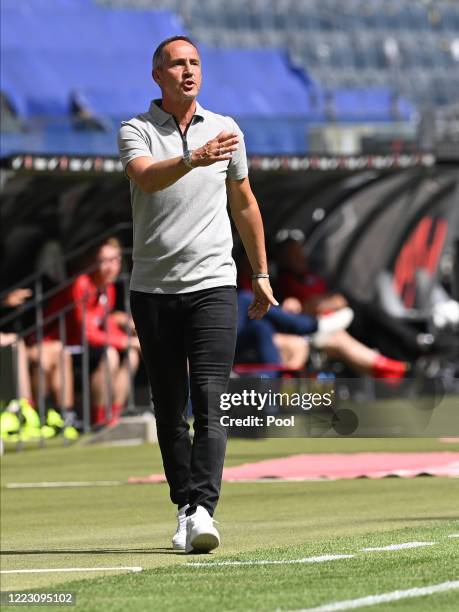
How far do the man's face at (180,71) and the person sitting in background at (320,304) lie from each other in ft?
35.1

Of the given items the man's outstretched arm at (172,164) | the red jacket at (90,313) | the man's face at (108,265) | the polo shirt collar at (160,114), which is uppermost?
the polo shirt collar at (160,114)

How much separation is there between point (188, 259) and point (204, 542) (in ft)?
3.28

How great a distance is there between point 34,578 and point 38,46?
13.3m

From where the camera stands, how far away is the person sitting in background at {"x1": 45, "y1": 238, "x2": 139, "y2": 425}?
1441 cm

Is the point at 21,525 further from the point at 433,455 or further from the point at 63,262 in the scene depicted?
the point at 63,262

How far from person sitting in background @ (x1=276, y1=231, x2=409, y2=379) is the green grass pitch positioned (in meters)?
5.21

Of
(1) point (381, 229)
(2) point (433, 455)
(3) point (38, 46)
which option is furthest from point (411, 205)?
(2) point (433, 455)

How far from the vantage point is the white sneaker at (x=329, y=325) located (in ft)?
55.6

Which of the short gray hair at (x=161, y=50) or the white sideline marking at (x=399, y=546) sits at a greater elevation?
the short gray hair at (x=161, y=50)

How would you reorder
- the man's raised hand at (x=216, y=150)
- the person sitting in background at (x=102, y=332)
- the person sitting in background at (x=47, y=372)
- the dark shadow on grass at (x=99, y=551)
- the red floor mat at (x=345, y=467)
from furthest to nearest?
the person sitting in background at (x=102, y=332)
the person sitting in background at (x=47, y=372)
the red floor mat at (x=345, y=467)
the dark shadow on grass at (x=99, y=551)
the man's raised hand at (x=216, y=150)

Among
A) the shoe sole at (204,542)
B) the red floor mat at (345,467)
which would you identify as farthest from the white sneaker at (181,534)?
the red floor mat at (345,467)

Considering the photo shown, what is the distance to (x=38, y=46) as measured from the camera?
18.3 m

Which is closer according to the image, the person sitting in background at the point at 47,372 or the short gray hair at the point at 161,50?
the short gray hair at the point at 161,50

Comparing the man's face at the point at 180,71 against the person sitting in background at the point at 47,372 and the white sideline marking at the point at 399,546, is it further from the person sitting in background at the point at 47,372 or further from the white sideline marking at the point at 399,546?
the person sitting in background at the point at 47,372
